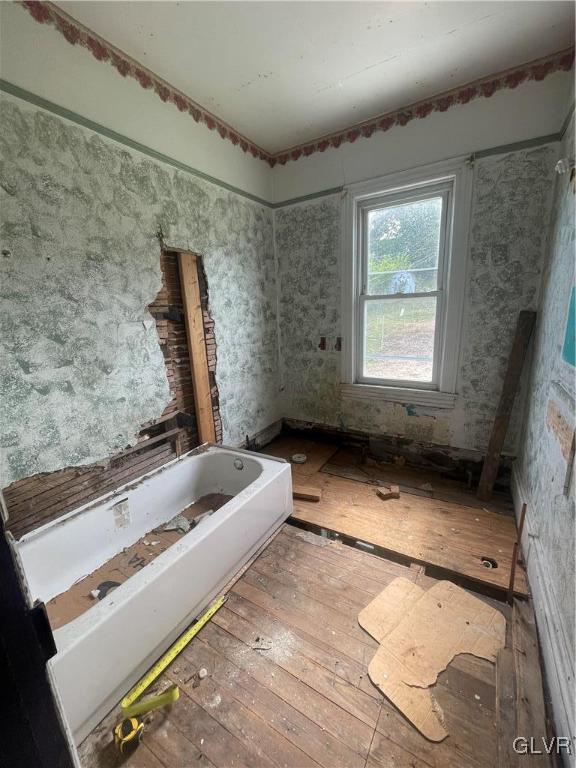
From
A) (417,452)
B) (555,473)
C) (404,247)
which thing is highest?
(404,247)

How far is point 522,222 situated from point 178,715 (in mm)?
2985

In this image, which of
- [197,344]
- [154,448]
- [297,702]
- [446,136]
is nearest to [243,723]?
[297,702]

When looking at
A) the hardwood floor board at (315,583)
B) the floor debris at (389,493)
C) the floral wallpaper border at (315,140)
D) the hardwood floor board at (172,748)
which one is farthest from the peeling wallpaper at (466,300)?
the hardwood floor board at (172,748)

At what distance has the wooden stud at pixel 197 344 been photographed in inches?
83.1

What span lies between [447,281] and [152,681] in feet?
8.93

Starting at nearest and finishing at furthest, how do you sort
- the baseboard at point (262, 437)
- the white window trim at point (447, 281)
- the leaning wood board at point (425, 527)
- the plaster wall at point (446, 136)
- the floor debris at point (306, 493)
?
the leaning wood board at point (425, 527) → the plaster wall at point (446, 136) → the white window trim at point (447, 281) → the floor debris at point (306, 493) → the baseboard at point (262, 437)

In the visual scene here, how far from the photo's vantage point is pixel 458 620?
4.50ft

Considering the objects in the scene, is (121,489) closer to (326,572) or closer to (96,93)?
(326,572)

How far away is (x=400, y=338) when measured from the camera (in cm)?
257

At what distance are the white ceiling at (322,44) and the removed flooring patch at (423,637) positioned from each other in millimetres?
2741

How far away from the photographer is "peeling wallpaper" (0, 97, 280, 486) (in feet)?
4.53

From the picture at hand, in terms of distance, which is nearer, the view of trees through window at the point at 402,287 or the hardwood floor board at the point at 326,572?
the hardwood floor board at the point at 326,572

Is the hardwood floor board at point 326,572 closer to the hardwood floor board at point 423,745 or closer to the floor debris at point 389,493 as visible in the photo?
the hardwood floor board at point 423,745

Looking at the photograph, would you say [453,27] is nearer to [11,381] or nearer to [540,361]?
[540,361]
